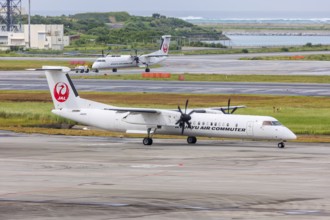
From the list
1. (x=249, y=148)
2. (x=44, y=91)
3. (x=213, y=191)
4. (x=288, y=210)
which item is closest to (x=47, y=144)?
(x=249, y=148)

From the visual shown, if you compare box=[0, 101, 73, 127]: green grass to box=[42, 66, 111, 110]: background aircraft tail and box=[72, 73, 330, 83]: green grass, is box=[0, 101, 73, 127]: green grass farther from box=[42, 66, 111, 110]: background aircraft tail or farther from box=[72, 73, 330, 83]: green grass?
box=[72, 73, 330, 83]: green grass

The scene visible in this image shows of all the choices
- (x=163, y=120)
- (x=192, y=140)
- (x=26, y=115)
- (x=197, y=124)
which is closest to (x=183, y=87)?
(x=26, y=115)

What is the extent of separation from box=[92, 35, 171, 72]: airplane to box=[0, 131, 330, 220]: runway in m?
65.2

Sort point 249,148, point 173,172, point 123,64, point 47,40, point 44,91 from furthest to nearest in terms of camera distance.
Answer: point 47,40 → point 123,64 → point 44,91 → point 249,148 → point 173,172

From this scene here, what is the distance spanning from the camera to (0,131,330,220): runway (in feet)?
108

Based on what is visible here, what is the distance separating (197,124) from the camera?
194 feet

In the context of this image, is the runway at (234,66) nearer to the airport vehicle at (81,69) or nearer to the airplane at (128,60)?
the airplane at (128,60)

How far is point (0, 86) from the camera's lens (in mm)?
105000

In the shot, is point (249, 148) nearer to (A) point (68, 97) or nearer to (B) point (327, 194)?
(A) point (68, 97)

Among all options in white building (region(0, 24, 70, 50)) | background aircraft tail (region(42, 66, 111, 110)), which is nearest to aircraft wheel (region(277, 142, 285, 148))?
background aircraft tail (region(42, 66, 111, 110))

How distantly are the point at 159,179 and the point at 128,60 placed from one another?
89.1 meters

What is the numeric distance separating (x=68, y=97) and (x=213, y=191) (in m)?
26.2

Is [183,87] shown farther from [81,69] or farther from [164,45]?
[164,45]

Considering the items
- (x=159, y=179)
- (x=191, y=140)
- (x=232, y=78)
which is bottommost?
(x=232, y=78)
